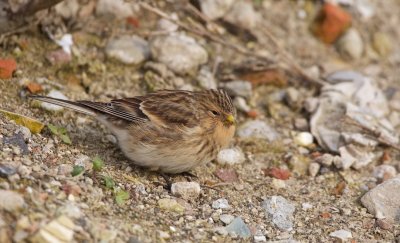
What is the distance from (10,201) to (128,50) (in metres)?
3.09

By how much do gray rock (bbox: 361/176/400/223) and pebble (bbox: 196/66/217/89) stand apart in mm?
2220

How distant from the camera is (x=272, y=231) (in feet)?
17.4

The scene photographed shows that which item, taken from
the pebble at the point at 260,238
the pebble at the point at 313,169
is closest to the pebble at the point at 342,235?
the pebble at the point at 260,238

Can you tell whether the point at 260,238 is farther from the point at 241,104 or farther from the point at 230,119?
the point at 241,104

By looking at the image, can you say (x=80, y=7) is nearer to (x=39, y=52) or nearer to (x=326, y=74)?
(x=39, y=52)

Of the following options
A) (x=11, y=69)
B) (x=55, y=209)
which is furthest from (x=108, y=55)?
(x=55, y=209)

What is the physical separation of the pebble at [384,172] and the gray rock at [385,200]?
0.42m

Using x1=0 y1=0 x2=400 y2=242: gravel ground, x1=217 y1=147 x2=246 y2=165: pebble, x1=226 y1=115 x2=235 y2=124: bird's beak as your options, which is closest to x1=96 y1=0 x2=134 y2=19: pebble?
x1=0 y1=0 x2=400 y2=242: gravel ground

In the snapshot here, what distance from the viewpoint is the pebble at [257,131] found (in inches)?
269

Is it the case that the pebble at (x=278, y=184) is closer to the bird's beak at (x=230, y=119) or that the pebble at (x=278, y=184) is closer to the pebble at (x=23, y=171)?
the bird's beak at (x=230, y=119)

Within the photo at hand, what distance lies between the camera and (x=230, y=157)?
6.39 meters

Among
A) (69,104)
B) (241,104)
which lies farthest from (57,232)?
(241,104)

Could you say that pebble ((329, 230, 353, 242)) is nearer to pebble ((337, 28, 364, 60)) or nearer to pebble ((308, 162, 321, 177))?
pebble ((308, 162, 321, 177))

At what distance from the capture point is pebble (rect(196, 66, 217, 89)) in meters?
7.25
